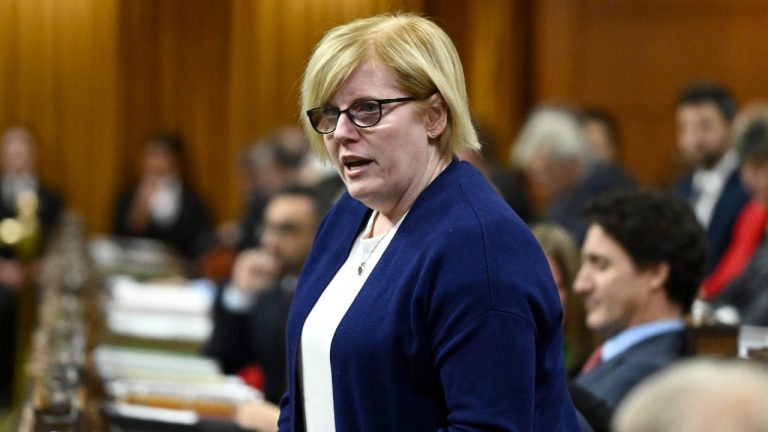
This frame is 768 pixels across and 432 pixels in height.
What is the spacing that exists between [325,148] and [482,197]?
27 centimetres

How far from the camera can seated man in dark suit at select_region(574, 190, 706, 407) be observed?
10.2ft

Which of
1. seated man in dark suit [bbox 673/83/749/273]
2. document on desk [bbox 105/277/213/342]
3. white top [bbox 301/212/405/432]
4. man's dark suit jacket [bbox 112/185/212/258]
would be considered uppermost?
white top [bbox 301/212/405/432]

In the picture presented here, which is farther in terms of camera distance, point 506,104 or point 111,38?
point 111,38

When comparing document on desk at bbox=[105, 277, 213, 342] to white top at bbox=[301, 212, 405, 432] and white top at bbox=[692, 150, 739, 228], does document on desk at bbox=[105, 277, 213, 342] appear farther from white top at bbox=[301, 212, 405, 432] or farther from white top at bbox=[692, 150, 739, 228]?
white top at bbox=[301, 212, 405, 432]

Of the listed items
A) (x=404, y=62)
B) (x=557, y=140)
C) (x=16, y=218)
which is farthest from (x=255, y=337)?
(x=16, y=218)

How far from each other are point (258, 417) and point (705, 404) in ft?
7.56

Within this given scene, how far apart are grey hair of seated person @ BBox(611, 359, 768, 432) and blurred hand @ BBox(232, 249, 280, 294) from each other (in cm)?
421

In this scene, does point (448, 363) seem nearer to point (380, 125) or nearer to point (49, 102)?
point (380, 125)

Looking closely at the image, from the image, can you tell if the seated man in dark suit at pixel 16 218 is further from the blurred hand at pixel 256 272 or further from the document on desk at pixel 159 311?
the blurred hand at pixel 256 272

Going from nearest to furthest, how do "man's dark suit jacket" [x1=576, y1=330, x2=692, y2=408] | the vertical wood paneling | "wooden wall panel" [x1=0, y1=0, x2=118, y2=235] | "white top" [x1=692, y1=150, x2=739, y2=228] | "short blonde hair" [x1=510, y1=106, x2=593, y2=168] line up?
"man's dark suit jacket" [x1=576, y1=330, x2=692, y2=408] → "white top" [x1=692, y1=150, x2=739, y2=228] → "short blonde hair" [x1=510, y1=106, x2=593, y2=168] → the vertical wood paneling → "wooden wall panel" [x1=0, y1=0, x2=118, y2=235]

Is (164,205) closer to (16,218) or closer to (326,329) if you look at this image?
(16,218)

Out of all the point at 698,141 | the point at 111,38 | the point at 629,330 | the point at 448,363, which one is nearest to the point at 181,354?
the point at 629,330

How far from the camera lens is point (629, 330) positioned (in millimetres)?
3119

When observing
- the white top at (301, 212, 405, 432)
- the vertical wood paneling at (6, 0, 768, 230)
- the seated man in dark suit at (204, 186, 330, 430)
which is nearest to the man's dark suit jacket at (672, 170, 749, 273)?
the seated man in dark suit at (204, 186, 330, 430)
